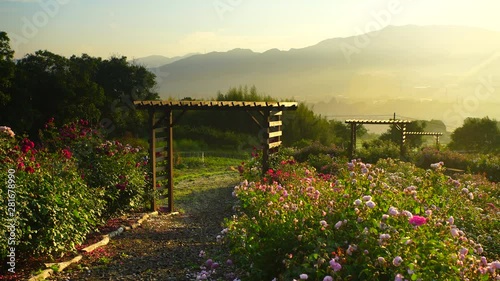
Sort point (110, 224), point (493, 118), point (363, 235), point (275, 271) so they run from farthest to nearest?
point (493, 118) < point (110, 224) < point (275, 271) < point (363, 235)

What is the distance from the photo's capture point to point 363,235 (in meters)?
3.87

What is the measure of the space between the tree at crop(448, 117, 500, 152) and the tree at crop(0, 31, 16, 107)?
25.5 meters

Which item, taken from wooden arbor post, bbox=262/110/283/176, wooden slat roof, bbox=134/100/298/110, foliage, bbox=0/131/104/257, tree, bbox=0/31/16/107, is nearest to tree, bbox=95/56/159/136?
tree, bbox=0/31/16/107

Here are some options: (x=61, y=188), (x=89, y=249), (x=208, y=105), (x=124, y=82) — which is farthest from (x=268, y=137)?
(x=124, y=82)

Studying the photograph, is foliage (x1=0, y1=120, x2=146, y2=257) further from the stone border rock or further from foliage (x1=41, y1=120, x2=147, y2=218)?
the stone border rock

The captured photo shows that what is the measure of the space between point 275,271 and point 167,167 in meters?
8.06

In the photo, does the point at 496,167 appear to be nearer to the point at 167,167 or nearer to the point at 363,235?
the point at 167,167

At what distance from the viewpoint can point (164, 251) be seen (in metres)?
7.72

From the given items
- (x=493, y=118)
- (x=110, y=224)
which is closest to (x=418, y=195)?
(x=110, y=224)

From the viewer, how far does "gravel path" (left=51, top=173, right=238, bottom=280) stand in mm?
6309

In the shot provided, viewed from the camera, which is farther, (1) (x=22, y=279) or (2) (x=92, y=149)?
(2) (x=92, y=149)

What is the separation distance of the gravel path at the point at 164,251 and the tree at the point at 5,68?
1616cm

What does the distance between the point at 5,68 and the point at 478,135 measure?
89.6 feet

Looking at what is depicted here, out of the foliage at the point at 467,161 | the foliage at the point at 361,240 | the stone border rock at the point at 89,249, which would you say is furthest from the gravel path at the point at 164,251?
the foliage at the point at 467,161
